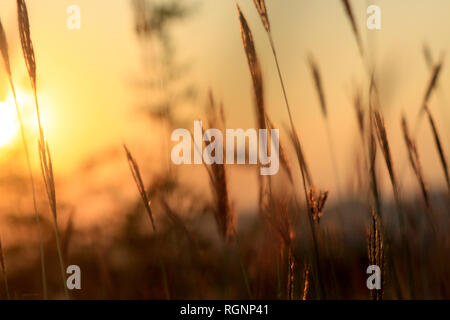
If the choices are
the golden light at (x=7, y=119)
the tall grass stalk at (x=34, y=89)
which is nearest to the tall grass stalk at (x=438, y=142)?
the tall grass stalk at (x=34, y=89)

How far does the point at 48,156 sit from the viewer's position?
671 millimetres

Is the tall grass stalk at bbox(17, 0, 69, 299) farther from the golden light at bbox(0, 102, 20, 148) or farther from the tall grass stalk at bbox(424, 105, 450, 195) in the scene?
the tall grass stalk at bbox(424, 105, 450, 195)

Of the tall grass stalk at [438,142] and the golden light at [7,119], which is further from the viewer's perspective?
the golden light at [7,119]

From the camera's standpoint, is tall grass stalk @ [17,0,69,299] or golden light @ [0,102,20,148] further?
golden light @ [0,102,20,148]

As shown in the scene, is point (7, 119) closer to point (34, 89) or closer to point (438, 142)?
point (34, 89)

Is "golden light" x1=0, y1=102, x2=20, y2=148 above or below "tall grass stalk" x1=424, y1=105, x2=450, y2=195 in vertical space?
above

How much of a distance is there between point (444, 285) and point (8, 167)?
6.12 ft

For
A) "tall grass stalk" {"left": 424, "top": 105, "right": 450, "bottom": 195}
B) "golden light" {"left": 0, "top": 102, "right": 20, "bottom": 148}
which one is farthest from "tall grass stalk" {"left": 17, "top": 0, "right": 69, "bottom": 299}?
"tall grass stalk" {"left": 424, "top": 105, "right": 450, "bottom": 195}

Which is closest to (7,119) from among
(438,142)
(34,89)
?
(34,89)

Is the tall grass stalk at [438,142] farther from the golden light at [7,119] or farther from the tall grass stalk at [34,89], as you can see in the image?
the golden light at [7,119]

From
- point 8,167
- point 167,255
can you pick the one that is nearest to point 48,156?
point 167,255

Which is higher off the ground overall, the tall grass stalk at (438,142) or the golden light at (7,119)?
the golden light at (7,119)

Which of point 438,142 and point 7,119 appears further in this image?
point 7,119
